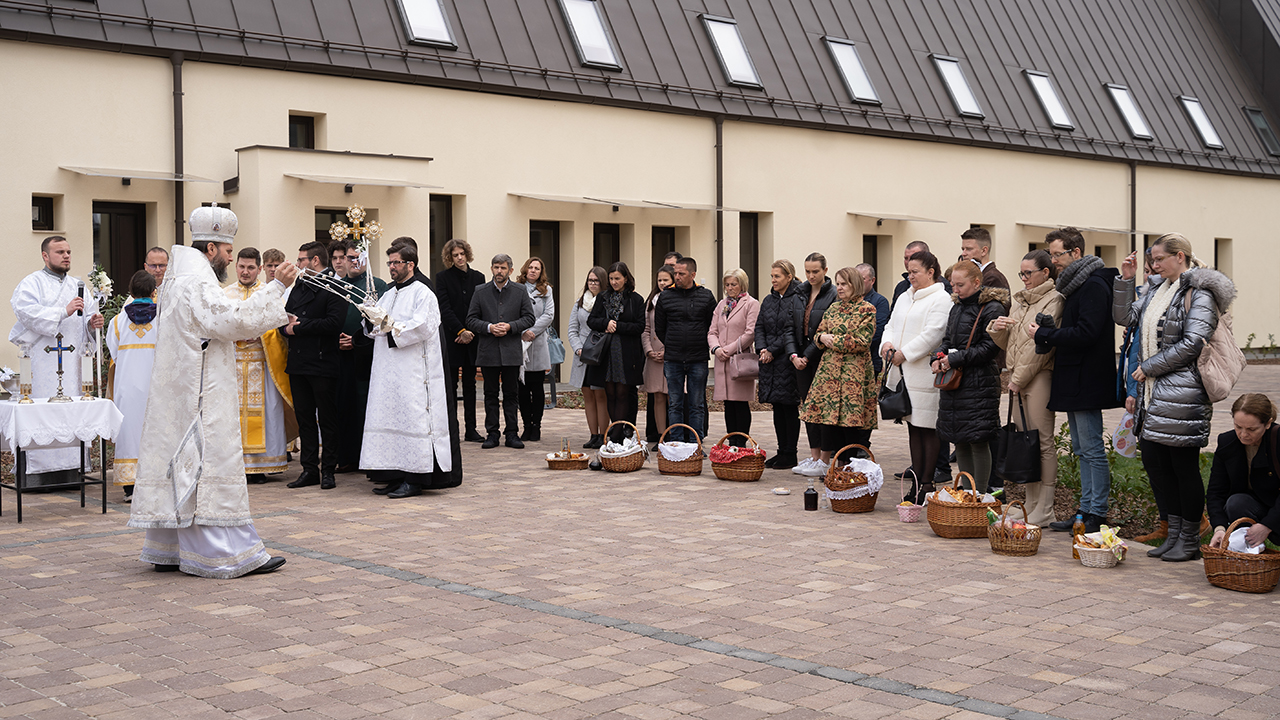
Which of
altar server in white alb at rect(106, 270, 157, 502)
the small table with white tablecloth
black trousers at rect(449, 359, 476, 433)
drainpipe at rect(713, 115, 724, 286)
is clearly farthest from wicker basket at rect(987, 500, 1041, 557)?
drainpipe at rect(713, 115, 724, 286)

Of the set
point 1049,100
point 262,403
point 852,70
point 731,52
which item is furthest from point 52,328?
point 1049,100

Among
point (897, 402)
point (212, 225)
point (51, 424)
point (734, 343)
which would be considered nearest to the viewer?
point (212, 225)

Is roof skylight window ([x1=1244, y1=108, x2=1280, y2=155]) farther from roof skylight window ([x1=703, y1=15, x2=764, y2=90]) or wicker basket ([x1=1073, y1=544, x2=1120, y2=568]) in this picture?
wicker basket ([x1=1073, y1=544, x2=1120, y2=568])

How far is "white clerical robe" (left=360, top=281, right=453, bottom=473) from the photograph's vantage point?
9.55m

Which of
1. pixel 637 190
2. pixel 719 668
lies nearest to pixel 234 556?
pixel 719 668

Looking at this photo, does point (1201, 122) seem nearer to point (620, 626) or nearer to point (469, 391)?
point (469, 391)

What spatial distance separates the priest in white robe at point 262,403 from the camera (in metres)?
10.3

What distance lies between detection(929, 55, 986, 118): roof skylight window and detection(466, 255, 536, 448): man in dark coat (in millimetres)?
14758

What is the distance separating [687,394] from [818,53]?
41.9 feet

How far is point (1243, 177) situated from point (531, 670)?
2909 centimetres

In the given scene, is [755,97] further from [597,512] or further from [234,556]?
[234,556]

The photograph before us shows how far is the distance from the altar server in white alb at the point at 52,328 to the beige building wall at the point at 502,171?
5.23 m

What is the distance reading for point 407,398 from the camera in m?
9.60

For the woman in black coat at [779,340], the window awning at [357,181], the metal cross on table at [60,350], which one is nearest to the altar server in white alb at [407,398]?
the metal cross on table at [60,350]
